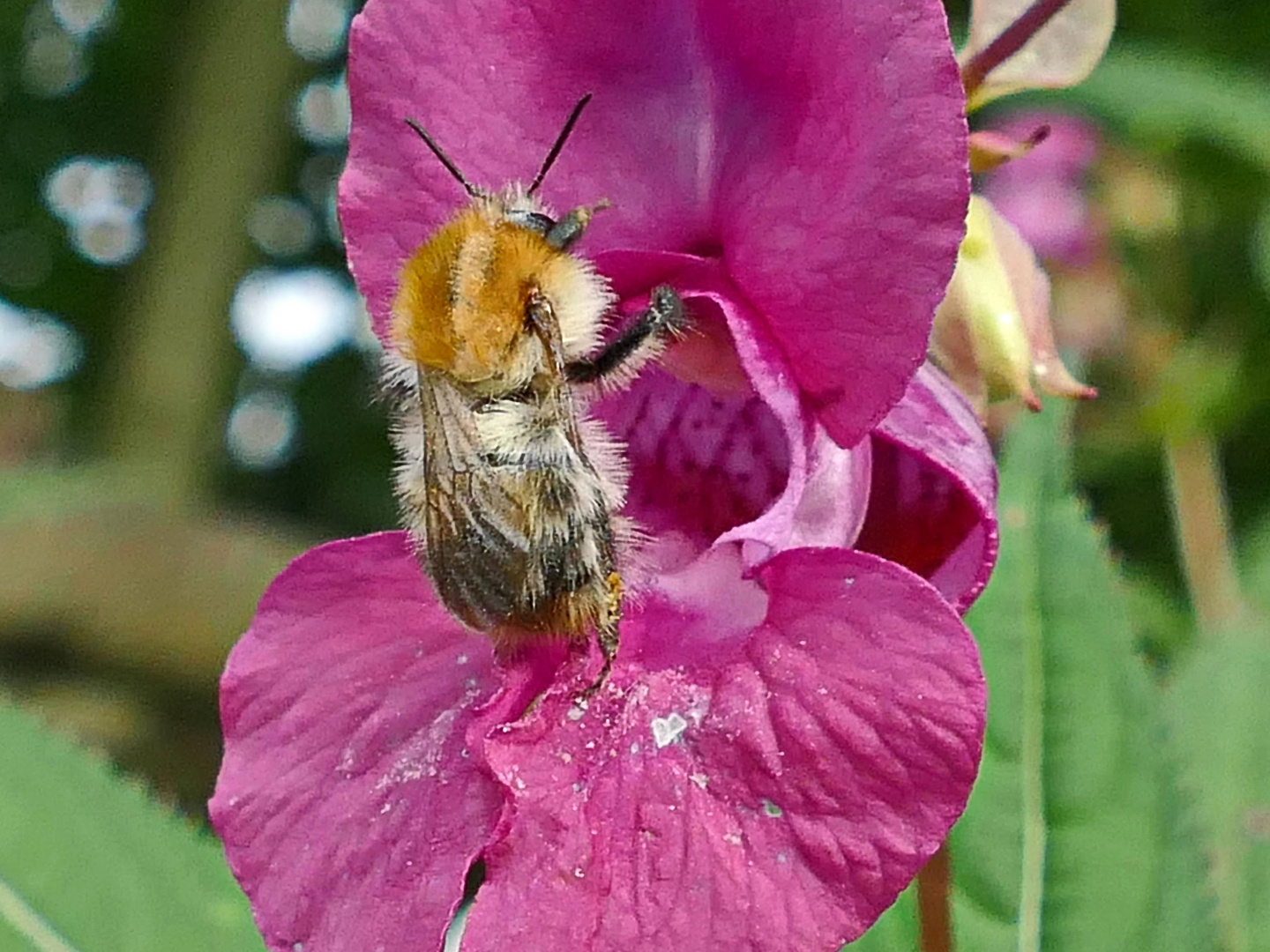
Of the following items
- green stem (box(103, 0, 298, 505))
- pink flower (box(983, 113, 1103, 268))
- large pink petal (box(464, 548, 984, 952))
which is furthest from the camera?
green stem (box(103, 0, 298, 505))

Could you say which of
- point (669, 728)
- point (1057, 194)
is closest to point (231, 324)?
point (1057, 194)

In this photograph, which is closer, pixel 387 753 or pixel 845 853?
pixel 845 853

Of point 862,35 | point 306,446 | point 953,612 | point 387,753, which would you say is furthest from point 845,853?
point 306,446

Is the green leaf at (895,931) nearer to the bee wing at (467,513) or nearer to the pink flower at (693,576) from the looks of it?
the pink flower at (693,576)

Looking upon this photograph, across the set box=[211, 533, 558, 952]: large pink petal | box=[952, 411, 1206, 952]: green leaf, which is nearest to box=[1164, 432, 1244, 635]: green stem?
box=[952, 411, 1206, 952]: green leaf

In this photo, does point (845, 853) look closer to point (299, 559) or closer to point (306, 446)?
point (299, 559)

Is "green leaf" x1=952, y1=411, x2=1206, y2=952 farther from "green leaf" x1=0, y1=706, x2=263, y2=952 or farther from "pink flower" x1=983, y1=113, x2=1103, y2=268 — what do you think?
"pink flower" x1=983, y1=113, x2=1103, y2=268

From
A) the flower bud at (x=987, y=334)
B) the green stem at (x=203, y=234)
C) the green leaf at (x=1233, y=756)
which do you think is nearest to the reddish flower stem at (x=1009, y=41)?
the flower bud at (x=987, y=334)
